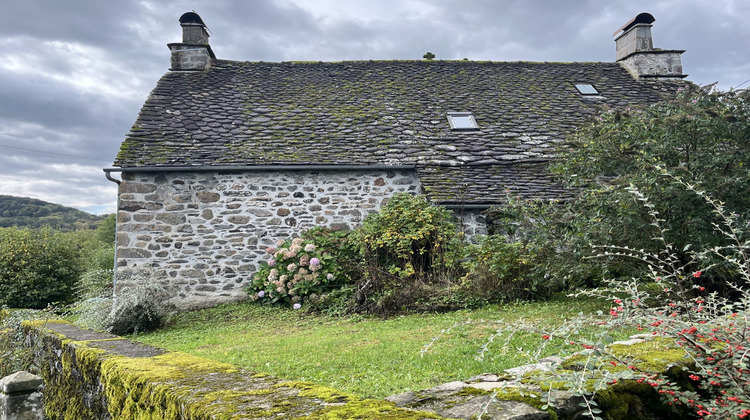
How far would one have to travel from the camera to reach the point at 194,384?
2.52m

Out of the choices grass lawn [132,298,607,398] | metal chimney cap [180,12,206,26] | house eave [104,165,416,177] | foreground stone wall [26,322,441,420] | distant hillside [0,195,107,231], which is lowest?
grass lawn [132,298,607,398]

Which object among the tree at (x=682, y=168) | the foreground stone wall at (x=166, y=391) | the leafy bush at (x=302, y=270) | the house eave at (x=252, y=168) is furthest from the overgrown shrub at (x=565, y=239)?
the foreground stone wall at (x=166, y=391)

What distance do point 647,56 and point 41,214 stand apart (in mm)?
44219

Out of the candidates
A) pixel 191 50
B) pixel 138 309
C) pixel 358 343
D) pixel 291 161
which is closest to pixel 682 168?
pixel 358 343

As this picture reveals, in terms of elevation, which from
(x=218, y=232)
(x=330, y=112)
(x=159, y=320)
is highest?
(x=330, y=112)

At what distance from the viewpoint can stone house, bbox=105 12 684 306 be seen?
35.3 feet

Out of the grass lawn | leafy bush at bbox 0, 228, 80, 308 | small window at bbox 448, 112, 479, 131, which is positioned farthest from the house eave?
leafy bush at bbox 0, 228, 80, 308

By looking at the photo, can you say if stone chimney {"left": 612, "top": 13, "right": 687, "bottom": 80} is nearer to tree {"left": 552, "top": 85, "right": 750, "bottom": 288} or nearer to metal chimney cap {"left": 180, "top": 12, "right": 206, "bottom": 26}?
tree {"left": 552, "top": 85, "right": 750, "bottom": 288}

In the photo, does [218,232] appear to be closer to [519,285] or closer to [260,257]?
[260,257]

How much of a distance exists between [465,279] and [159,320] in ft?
17.6

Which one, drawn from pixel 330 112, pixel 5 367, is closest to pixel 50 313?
pixel 5 367

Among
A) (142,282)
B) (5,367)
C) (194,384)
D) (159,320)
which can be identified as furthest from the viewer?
(142,282)

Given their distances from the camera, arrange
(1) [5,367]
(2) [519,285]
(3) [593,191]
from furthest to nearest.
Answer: (2) [519,285] → (3) [593,191] → (1) [5,367]

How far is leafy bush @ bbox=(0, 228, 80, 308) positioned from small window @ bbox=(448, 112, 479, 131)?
10870mm
